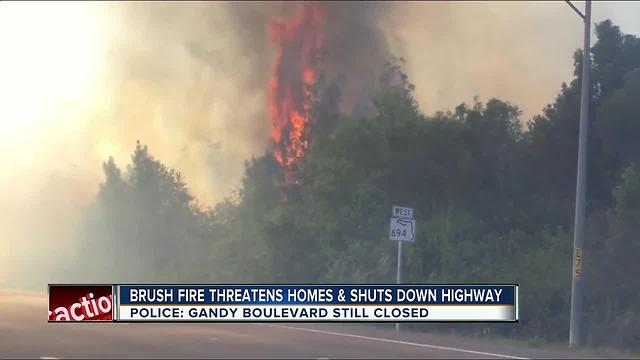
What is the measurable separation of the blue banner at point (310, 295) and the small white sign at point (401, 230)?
4296 millimetres

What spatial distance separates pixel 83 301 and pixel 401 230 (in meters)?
9.93

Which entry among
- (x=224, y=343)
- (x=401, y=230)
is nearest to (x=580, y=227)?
(x=401, y=230)

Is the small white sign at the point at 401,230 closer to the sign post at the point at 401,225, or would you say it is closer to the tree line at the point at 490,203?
the sign post at the point at 401,225

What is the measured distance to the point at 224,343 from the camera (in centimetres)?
1970

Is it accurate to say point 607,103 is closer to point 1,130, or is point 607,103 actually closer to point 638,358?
point 638,358

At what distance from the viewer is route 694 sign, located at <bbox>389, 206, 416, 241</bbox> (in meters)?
26.0

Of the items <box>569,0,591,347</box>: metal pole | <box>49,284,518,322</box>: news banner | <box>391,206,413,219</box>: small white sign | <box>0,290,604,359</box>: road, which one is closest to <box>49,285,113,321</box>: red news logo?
<box>49,284,518,322</box>: news banner

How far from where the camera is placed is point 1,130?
64.7 meters

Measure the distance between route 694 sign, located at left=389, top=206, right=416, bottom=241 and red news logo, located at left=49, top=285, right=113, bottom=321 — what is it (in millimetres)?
9196

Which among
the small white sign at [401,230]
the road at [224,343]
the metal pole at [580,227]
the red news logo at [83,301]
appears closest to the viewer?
the road at [224,343]

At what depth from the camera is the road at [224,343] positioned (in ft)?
57.1

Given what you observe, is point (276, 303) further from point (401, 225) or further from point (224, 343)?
point (401, 225)

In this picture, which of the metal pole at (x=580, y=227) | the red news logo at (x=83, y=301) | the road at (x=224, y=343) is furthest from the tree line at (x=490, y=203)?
the red news logo at (x=83, y=301)

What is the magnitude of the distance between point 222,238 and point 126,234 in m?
15.7
